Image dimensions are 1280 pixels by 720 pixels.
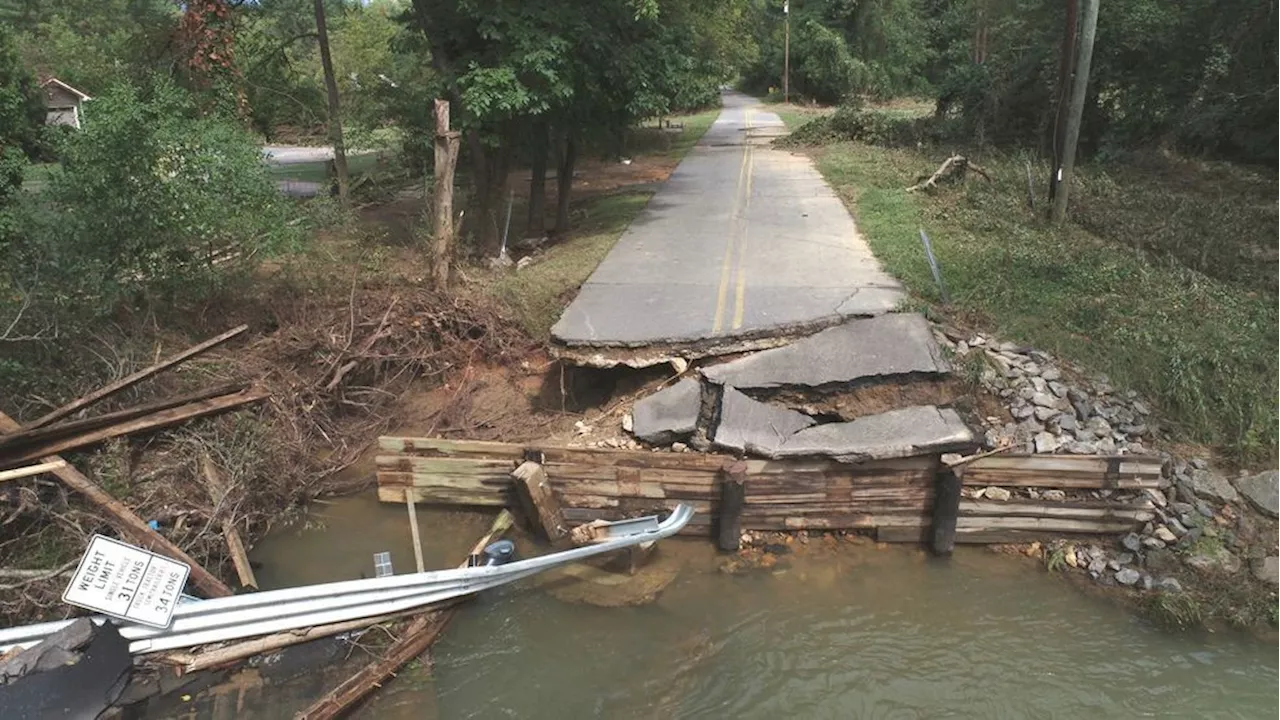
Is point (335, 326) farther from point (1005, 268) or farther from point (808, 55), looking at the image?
point (808, 55)

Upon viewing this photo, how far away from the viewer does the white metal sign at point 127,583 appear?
17.7 ft

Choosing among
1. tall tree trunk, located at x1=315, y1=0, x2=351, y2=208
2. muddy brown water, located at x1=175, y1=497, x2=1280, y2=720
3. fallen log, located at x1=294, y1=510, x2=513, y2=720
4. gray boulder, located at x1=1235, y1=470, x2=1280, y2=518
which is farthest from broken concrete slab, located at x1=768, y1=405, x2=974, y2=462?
tall tree trunk, located at x1=315, y1=0, x2=351, y2=208

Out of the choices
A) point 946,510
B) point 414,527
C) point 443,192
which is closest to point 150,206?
point 443,192

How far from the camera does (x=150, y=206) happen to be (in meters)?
8.91

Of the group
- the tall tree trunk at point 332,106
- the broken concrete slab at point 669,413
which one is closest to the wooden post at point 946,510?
the broken concrete slab at point 669,413

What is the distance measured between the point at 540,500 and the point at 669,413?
62.3 inches

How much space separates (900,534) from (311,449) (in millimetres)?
6242

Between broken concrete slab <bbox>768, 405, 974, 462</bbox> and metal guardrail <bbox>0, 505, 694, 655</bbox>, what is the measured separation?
6.85ft

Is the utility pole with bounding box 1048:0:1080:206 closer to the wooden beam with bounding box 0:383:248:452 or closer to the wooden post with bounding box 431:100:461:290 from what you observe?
the wooden post with bounding box 431:100:461:290

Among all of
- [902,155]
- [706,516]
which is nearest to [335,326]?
[706,516]

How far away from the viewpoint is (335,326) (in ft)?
32.1

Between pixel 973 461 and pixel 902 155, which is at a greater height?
pixel 902 155

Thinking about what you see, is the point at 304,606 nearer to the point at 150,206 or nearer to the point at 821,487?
the point at 821,487

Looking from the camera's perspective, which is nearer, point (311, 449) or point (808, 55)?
point (311, 449)
